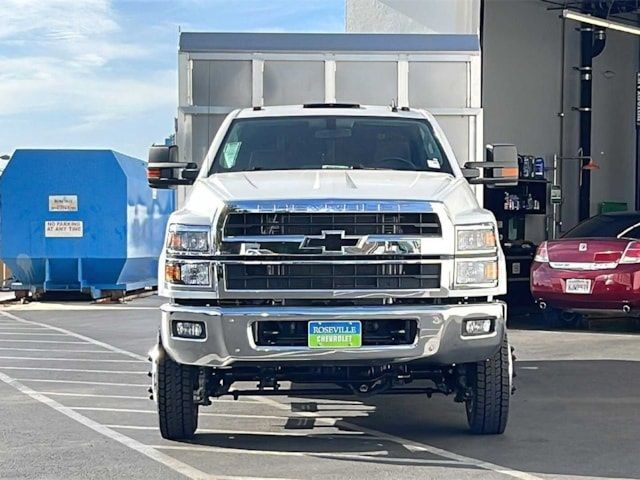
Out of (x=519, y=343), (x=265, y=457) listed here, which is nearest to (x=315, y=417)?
(x=265, y=457)

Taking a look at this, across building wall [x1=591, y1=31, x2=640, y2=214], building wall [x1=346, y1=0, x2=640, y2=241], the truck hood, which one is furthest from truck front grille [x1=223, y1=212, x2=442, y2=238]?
A: building wall [x1=591, y1=31, x2=640, y2=214]

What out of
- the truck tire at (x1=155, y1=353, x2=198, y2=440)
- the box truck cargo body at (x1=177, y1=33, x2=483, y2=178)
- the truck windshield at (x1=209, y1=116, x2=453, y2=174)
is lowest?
the truck tire at (x1=155, y1=353, x2=198, y2=440)

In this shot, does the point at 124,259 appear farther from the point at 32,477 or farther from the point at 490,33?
the point at 32,477

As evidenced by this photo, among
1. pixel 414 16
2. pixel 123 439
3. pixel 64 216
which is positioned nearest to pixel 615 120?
pixel 414 16

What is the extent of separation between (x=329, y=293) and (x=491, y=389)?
4.30ft

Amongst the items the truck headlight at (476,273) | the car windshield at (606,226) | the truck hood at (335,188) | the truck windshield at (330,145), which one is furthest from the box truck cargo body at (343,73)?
the car windshield at (606,226)

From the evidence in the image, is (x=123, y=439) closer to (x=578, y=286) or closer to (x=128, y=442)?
(x=128, y=442)

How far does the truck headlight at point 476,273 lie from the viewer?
A: 611cm

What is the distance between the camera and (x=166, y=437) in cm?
669

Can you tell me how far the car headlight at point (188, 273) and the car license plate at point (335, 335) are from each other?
2.23ft

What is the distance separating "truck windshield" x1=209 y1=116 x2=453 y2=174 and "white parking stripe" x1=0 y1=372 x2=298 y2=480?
1996 mm

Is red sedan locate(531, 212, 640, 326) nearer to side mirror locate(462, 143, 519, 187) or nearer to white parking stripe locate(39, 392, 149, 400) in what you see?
side mirror locate(462, 143, 519, 187)

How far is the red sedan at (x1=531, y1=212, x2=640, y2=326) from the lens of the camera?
41.3 ft

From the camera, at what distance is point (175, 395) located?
641 centimetres
